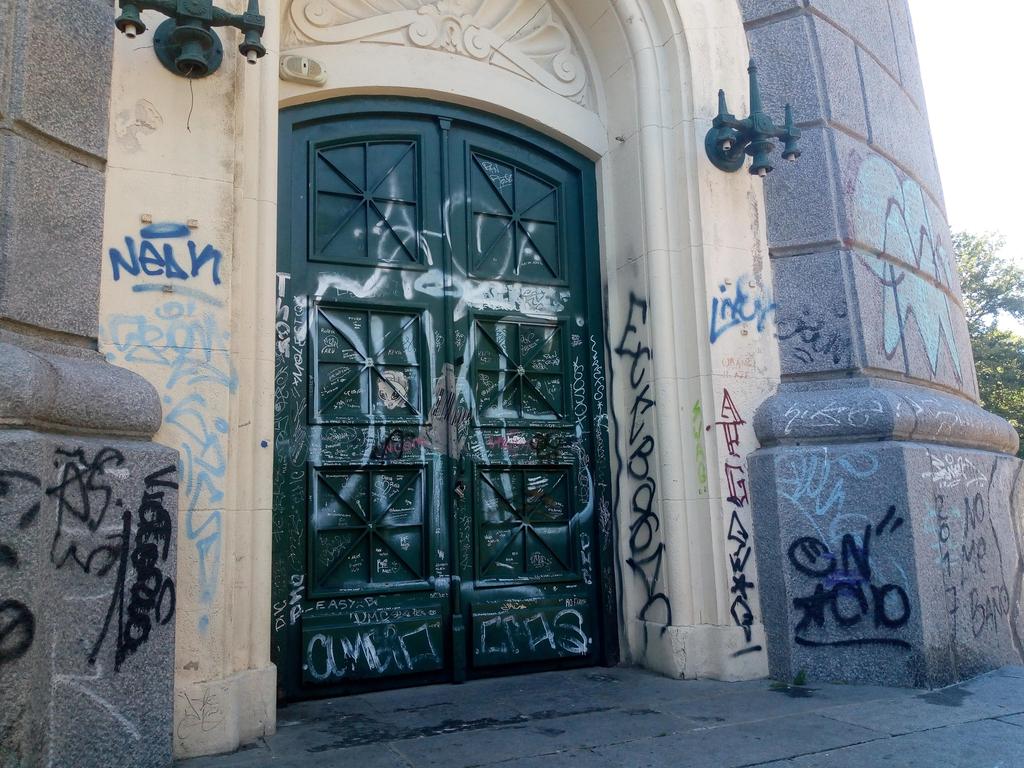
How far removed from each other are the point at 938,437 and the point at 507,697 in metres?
3.74

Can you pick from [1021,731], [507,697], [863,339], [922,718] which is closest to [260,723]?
[507,697]

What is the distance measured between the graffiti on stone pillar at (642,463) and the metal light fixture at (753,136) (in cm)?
130

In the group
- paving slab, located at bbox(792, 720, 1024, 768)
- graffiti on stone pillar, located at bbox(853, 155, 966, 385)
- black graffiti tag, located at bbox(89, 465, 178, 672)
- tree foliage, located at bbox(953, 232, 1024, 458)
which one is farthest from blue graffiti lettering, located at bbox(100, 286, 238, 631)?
tree foliage, located at bbox(953, 232, 1024, 458)

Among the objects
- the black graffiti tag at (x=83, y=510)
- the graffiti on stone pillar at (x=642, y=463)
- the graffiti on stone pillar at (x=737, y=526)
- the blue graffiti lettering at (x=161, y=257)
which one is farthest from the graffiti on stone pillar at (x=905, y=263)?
the black graffiti tag at (x=83, y=510)

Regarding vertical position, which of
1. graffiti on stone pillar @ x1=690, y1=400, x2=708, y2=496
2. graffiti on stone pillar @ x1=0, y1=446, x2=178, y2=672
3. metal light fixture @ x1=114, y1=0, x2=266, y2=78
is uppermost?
metal light fixture @ x1=114, y1=0, x2=266, y2=78

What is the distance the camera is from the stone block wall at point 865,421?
5949 mm

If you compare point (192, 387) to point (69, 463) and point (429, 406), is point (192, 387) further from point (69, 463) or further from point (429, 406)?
point (429, 406)

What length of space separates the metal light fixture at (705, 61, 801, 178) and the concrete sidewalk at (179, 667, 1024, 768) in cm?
386

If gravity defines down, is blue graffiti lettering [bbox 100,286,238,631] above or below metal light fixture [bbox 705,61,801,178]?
below

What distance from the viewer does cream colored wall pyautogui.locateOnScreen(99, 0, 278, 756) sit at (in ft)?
15.0

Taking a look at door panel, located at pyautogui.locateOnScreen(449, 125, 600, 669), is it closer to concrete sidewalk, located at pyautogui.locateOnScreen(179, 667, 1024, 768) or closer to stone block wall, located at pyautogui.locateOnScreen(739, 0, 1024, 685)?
concrete sidewalk, located at pyautogui.locateOnScreen(179, 667, 1024, 768)

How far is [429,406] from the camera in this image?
6.22 meters

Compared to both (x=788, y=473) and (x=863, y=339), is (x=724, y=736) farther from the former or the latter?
(x=863, y=339)

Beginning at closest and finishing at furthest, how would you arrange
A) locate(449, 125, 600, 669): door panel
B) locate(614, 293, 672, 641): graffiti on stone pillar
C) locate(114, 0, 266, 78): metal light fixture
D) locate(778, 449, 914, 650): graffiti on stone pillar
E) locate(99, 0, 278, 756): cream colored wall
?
locate(99, 0, 278, 756): cream colored wall
locate(114, 0, 266, 78): metal light fixture
locate(778, 449, 914, 650): graffiti on stone pillar
locate(449, 125, 600, 669): door panel
locate(614, 293, 672, 641): graffiti on stone pillar
